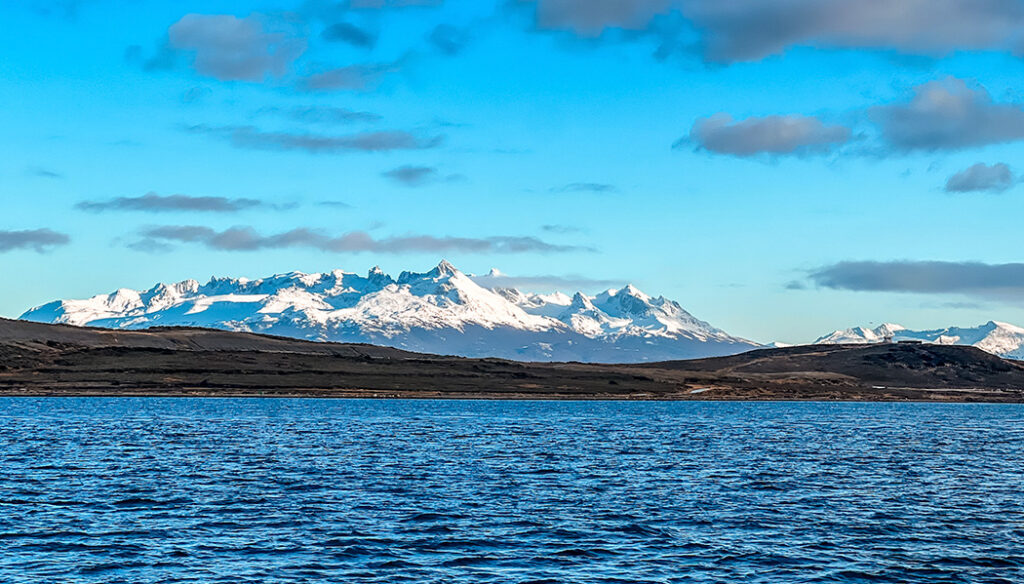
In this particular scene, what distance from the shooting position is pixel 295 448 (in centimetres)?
9362

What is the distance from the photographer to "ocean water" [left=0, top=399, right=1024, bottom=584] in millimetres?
41969

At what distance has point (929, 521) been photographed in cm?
5462

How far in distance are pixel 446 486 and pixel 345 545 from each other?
21002 millimetres

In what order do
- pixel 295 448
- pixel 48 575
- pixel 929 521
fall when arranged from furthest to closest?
pixel 295 448 < pixel 929 521 < pixel 48 575

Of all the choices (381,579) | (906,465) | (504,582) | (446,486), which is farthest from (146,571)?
(906,465)

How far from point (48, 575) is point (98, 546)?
574cm

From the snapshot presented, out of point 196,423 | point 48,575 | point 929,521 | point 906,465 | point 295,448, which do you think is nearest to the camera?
point 48,575

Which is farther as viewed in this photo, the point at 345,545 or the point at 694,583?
the point at 345,545

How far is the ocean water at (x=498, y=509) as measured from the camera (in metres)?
42.0

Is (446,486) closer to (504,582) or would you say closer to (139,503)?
(139,503)

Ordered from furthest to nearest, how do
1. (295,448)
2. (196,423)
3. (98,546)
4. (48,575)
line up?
(196,423) → (295,448) → (98,546) → (48,575)

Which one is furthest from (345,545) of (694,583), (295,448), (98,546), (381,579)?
(295,448)

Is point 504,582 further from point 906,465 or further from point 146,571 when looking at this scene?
point 906,465

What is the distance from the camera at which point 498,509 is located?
56.8 meters
